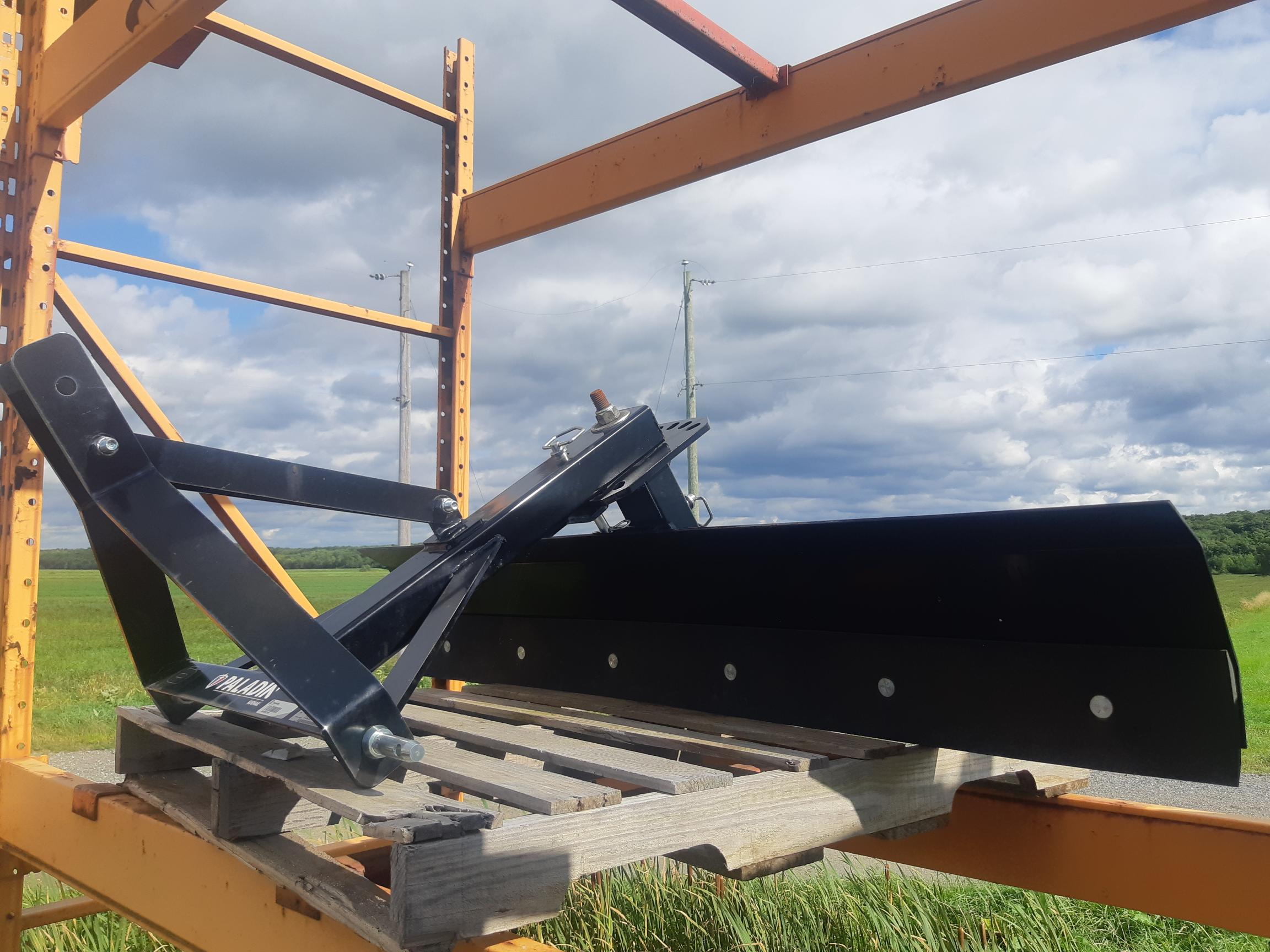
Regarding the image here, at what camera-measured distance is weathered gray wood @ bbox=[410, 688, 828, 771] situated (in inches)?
66.7

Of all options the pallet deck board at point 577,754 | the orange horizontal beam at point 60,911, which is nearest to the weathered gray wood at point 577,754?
the pallet deck board at point 577,754

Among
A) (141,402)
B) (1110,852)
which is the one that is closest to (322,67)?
(141,402)

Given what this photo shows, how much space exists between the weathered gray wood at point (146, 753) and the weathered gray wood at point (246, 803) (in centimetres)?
46

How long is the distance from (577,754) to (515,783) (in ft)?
0.83

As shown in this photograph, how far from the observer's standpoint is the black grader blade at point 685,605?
4.77ft

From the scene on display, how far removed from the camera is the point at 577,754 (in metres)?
1.70

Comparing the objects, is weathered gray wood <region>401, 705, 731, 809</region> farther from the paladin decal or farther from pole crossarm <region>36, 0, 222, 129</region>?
pole crossarm <region>36, 0, 222, 129</region>

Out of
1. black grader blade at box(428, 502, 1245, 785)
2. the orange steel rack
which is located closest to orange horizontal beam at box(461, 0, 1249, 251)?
the orange steel rack

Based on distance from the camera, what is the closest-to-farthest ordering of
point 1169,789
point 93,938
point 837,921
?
point 93,938, point 837,921, point 1169,789

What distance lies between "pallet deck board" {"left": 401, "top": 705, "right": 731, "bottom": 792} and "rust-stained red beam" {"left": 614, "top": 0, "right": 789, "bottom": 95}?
1975 millimetres

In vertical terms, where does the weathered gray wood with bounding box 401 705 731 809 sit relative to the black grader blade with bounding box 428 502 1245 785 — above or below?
below

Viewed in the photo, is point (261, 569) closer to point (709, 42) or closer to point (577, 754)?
point (577, 754)

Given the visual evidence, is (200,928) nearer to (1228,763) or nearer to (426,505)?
(426,505)

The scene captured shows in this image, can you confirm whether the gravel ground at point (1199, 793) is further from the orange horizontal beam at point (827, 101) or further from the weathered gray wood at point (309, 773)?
the weathered gray wood at point (309, 773)
